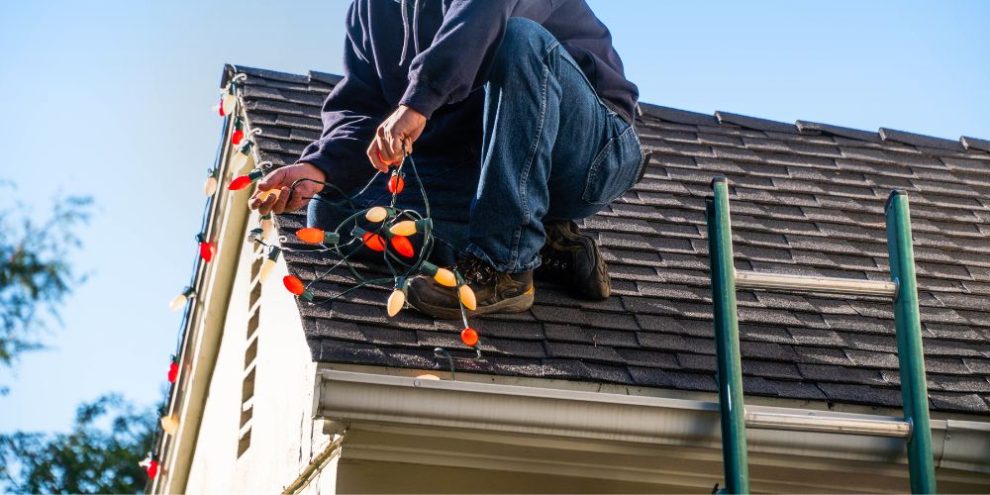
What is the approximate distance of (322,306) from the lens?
145 inches

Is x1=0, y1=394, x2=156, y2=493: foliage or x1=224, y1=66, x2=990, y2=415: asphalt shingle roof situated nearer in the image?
x1=224, y1=66, x2=990, y2=415: asphalt shingle roof

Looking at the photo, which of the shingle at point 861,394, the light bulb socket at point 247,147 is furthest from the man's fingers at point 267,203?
the shingle at point 861,394

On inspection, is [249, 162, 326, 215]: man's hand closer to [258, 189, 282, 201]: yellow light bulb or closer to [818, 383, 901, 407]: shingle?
[258, 189, 282, 201]: yellow light bulb

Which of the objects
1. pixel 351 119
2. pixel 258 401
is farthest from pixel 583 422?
pixel 258 401

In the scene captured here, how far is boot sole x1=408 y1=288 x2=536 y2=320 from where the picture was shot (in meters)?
3.74

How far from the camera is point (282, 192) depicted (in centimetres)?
388

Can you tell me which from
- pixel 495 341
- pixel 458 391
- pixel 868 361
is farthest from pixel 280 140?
pixel 868 361

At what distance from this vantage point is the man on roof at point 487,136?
362 cm

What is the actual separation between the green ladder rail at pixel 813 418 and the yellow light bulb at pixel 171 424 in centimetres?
365

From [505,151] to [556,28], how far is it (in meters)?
0.66

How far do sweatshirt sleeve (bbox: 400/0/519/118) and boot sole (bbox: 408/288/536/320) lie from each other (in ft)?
Answer: 1.86

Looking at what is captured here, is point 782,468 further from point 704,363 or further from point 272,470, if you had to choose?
point 272,470

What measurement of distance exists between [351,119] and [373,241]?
0.61m

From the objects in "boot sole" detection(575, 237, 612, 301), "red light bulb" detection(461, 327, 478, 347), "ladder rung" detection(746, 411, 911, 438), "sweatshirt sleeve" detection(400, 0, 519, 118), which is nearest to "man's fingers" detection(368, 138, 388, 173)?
"sweatshirt sleeve" detection(400, 0, 519, 118)
